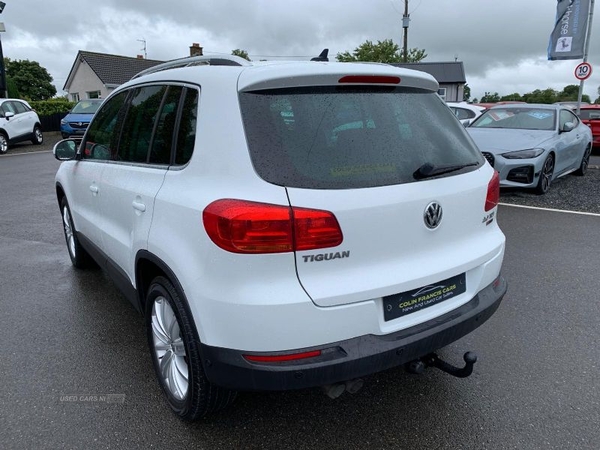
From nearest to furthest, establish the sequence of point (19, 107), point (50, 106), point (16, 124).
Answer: point (16, 124)
point (19, 107)
point (50, 106)

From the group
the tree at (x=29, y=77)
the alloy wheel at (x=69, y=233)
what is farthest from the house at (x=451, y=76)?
the tree at (x=29, y=77)

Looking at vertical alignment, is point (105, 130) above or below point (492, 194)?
above

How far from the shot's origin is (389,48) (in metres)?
46.5

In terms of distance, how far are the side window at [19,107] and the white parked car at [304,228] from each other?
721 inches

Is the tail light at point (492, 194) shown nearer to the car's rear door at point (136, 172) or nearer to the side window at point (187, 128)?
the side window at point (187, 128)

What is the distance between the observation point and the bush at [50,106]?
28531 mm

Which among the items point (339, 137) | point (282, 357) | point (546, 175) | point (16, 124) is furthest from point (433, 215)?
point (16, 124)

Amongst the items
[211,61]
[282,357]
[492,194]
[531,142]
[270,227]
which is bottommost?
[531,142]

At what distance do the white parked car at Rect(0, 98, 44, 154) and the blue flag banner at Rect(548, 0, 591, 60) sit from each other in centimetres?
1786

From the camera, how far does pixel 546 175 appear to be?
8211 mm

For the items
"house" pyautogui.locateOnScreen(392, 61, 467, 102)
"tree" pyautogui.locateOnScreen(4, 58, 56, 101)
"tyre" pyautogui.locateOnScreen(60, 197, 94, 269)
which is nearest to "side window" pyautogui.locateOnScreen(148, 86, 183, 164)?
"tyre" pyautogui.locateOnScreen(60, 197, 94, 269)

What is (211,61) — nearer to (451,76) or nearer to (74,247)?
(74,247)

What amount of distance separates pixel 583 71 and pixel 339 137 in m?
13.2

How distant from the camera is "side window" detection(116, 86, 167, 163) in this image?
276 cm
